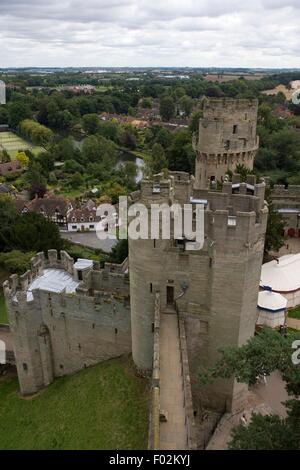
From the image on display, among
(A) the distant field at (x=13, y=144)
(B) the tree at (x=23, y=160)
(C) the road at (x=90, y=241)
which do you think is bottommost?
(A) the distant field at (x=13, y=144)

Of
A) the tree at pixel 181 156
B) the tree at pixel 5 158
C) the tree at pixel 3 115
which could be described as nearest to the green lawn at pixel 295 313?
the tree at pixel 181 156

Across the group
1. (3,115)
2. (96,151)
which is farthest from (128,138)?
(3,115)

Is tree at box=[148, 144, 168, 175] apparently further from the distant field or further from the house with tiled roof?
the distant field

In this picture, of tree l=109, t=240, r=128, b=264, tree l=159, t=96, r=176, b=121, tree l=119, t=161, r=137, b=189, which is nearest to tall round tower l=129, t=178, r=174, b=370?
tree l=109, t=240, r=128, b=264

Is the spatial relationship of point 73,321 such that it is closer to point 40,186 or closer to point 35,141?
point 40,186

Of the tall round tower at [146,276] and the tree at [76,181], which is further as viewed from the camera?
the tree at [76,181]

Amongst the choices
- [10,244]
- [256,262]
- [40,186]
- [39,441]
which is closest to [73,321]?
[39,441]

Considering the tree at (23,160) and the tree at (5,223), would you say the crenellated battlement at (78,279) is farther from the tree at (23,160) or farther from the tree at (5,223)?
the tree at (23,160)
